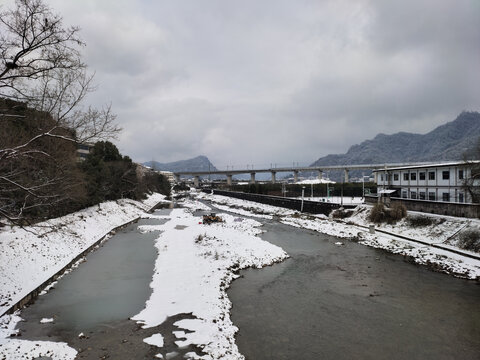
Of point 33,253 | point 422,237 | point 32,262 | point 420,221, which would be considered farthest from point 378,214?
point 33,253

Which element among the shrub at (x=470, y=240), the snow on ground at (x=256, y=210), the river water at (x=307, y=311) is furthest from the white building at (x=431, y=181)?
the snow on ground at (x=256, y=210)

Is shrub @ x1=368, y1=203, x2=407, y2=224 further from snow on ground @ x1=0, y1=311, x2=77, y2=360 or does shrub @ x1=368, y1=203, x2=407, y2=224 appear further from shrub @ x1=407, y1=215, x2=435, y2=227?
snow on ground @ x1=0, y1=311, x2=77, y2=360

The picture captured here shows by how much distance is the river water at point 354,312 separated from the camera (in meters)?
9.83

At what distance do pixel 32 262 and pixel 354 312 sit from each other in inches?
734

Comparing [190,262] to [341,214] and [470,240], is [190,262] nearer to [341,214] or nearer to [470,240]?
[470,240]

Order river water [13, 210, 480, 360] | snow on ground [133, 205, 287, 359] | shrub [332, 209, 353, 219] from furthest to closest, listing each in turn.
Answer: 1. shrub [332, 209, 353, 219]
2. snow on ground [133, 205, 287, 359]
3. river water [13, 210, 480, 360]

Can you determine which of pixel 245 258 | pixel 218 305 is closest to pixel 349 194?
pixel 245 258

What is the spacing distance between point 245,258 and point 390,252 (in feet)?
42.2

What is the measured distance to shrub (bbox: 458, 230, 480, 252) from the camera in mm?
21469

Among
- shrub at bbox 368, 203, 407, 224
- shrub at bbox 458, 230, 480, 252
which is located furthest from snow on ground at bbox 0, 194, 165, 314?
shrub at bbox 368, 203, 407, 224

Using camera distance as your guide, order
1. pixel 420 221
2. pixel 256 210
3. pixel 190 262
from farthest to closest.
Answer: pixel 256 210 → pixel 420 221 → pixel 190 262

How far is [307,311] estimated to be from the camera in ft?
41.8

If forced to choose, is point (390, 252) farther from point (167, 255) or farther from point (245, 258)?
point (167, 255)

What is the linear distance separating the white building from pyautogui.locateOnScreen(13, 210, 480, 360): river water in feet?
58.7
